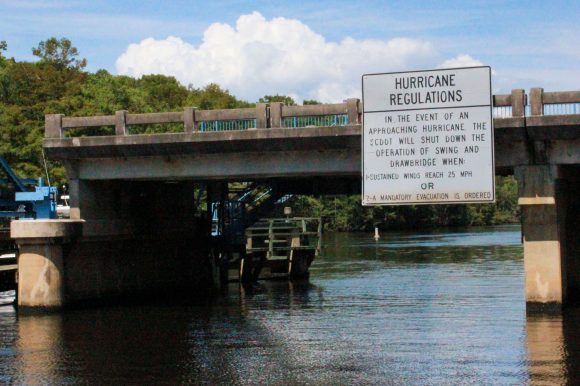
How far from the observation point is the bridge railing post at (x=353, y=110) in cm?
3334

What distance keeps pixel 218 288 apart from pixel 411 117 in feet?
60.2

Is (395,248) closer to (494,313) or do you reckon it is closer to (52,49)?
(494,313)

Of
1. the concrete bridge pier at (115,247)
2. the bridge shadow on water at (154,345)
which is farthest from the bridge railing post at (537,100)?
the concrete bridge pier at (115,247)

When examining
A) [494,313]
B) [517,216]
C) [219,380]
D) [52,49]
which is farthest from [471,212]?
[219,380]

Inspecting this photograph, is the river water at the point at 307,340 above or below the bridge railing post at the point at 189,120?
below

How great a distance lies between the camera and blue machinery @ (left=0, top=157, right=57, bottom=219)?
39031 mm

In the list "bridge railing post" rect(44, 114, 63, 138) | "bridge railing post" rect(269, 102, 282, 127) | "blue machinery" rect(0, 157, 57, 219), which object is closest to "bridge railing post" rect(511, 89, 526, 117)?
"bridge railing post" rect(269, 102, 282, 127)

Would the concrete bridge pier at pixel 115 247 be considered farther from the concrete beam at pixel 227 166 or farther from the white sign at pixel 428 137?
the white sign at pixel 428 137

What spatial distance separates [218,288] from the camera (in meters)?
47.8

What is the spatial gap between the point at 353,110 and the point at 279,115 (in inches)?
105

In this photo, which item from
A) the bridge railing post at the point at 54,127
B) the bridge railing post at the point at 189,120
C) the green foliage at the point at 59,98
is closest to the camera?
the bridge railing post at the point at 189,120

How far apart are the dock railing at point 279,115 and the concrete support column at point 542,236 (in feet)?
6.75

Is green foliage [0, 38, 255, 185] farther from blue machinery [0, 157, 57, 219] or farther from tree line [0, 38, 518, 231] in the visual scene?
blue machinery [0, 157, 57, 219]

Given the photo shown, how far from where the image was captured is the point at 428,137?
31938 mm
